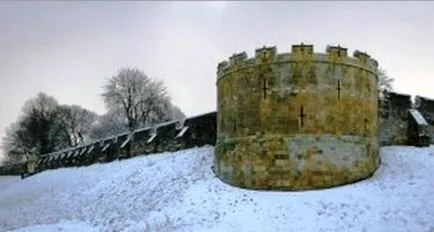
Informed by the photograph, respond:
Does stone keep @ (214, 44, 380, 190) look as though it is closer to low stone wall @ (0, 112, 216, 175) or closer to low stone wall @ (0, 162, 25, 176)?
low stone wall @ (0, 112, 216, 175)

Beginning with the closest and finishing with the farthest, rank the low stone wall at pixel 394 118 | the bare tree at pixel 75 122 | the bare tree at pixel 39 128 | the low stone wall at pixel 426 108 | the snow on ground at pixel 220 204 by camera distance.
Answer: the snow on ground at pixel 220 204 → the low stone wall at pixel 394 118 → the low stone wall at pixel 426 108 → the bare tree at pixel 39 128 → the bare tree at pixel 75 122

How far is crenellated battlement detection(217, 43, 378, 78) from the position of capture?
18.0 meters

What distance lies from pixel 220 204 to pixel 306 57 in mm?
5425

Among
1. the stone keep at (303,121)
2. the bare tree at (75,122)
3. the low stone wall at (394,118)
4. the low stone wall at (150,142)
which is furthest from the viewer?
the bare tree at (75,122)

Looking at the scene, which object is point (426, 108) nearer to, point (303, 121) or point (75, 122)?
point (303, 121)

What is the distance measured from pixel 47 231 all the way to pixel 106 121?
4877 cm

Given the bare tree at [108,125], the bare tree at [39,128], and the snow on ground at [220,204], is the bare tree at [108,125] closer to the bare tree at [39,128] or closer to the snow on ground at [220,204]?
the bare tree at [39,128]

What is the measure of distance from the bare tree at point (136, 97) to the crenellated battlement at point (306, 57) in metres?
34.0

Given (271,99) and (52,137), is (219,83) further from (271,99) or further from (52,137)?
(52,137)

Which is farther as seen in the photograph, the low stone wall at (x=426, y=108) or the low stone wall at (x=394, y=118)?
the low stone wall at (x=426, y=108)

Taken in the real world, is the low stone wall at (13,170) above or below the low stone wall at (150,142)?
below

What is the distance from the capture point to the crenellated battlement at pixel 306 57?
59.2 ft

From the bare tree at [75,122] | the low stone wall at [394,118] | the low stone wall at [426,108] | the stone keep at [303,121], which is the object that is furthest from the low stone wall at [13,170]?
the stone keep at [303,121]

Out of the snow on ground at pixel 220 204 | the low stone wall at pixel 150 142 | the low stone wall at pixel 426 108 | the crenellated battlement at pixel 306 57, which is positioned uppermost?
the crenellated battlement at pixel 306 57
